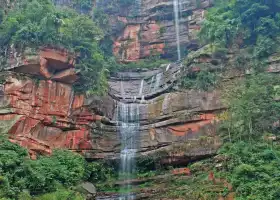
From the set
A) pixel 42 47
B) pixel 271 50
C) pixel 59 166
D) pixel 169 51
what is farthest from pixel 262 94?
pixel 169 51

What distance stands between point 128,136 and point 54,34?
7.64 metres

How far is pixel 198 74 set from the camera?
2394 cm

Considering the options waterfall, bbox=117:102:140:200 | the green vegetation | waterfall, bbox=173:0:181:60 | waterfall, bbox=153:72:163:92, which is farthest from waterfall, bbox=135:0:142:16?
the green vegetation

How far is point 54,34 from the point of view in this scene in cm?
2227

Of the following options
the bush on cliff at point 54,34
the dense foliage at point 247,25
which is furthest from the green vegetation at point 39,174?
the dense foliage at point 247,25

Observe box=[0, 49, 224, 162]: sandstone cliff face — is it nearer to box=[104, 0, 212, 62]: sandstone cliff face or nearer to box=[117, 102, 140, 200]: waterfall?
box=[117, 102, 140, 200]: waterfall

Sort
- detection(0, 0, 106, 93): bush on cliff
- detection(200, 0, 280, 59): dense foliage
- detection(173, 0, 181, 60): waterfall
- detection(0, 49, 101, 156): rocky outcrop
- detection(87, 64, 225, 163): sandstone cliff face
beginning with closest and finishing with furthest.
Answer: detection(0, 49, 101, 156): rocky outcrop
detection(87, 64, 225, 163): sandstone cliff face
detection(0, 0, 106, 93): bush on cliff
detection(200, 0, 280, 59): dense foliage
detection(173, 0, 181, 60): waterfall

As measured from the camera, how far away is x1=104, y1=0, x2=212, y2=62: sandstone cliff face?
35.2 m

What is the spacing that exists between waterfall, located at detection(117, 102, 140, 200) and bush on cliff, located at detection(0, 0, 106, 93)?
7.85 ft

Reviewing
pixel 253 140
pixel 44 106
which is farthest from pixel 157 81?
pixel 253 140

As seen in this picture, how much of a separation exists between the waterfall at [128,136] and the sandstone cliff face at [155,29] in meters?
10.8

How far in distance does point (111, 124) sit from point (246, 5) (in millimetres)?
11949

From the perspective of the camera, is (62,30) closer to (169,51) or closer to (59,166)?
(59,166)

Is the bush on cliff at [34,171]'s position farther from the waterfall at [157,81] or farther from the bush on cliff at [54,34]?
the waterfall at [157,81]
